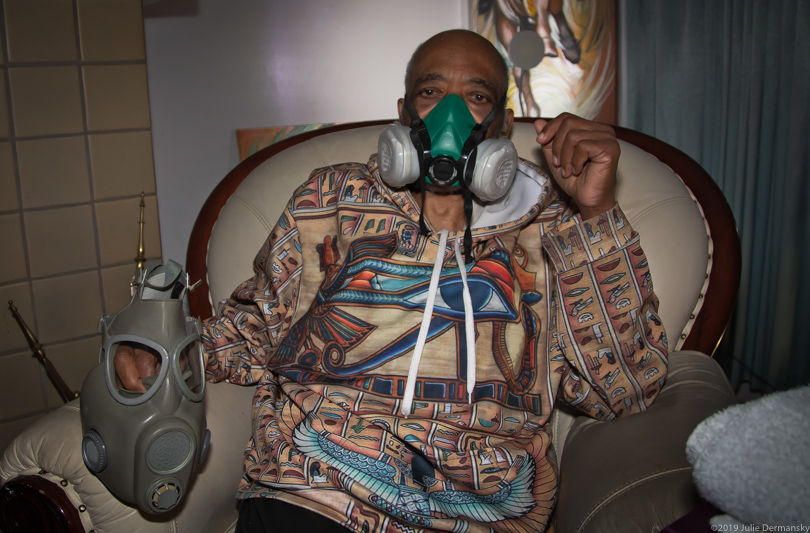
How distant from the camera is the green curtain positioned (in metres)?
1.90

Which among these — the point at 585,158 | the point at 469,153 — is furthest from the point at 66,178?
the point at 585,158

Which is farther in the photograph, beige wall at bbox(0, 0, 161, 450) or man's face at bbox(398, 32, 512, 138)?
beige wall at bbox(0, 0, 161, 450)

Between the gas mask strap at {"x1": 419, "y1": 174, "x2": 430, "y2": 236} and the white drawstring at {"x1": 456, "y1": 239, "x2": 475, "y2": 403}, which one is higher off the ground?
the gas mask strap at {"x1": 419, "y1": 174, "x2": 430, "y2": 236}

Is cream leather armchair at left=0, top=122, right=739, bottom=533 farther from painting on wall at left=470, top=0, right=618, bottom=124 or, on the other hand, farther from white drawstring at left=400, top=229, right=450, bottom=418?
painting on wall at left=470, top=0, right=618, bottom=124

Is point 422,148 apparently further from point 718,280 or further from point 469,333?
point 718,280

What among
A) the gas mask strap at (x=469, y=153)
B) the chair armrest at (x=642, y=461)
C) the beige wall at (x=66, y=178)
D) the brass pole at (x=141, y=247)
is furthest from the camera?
the brass pole at (x=141, y=247)

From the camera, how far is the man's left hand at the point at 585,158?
1098 millimetres

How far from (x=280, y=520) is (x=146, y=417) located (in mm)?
315

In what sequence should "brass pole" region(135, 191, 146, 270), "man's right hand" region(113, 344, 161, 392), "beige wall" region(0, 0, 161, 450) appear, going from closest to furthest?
"man's right hand" region(113, 344, 161, 392) → "beige wall" region(0, 0, 161, 450) → "brass pole" region(135, 191, 146, 270)

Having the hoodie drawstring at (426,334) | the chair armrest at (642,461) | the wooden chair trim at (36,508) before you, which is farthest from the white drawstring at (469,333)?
the wooden chair trim at (36,508)

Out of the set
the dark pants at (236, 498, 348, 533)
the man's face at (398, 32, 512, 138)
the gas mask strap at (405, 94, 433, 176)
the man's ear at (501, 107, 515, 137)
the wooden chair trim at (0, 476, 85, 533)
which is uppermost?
the man's face at (398, 32, 512, 138)

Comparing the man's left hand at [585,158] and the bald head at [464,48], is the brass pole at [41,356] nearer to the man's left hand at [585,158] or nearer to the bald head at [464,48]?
the bald head at [464,48]

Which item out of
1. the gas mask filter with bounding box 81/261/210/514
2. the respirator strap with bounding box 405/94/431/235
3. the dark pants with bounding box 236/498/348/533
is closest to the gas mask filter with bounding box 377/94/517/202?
the respirator strap with bounding box 405/94/431/235

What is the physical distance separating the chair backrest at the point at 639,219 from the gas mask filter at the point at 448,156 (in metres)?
0.34
